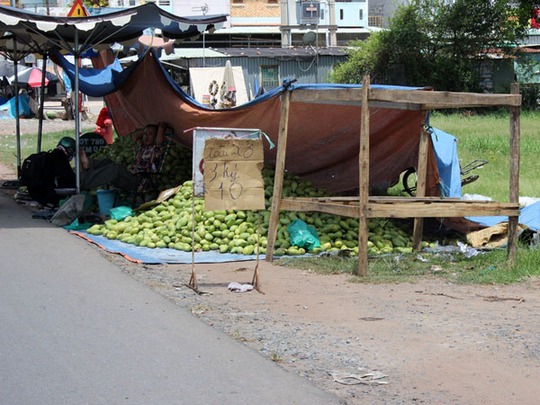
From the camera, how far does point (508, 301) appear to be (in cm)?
857

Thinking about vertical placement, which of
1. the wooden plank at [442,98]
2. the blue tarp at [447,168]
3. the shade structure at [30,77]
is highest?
the shade structure at [30,77]

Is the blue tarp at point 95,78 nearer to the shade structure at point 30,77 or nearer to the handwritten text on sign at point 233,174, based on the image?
the handwritten text on sign at point 233,174

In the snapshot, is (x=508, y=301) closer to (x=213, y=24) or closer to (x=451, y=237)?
(x=451, y=237)

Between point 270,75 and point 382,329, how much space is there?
35.5 metres

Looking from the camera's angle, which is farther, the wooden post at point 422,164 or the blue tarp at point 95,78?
the blue tarp at point 95,78

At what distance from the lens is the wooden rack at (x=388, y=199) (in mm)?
9750

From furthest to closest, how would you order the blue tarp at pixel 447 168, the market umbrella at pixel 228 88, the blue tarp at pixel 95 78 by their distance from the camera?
1. the market umbrella at pixel 228 88
2. the blue tarp at pixel 95 78
3. the blue tarp at pixel 447 168

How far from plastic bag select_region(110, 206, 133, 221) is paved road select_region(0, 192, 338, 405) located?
320 cm

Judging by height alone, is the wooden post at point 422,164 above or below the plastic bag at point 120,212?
above

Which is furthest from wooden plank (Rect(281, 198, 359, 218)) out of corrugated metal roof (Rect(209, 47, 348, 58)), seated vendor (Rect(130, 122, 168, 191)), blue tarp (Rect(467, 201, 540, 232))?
corrugated metal roof (Rect(209, 47, 348, 58))

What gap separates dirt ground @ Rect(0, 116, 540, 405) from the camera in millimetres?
5957

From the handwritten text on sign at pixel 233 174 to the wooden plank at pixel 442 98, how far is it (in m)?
1.59

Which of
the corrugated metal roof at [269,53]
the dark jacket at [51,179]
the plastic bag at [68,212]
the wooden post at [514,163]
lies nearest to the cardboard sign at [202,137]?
the wooden post at [514,163]

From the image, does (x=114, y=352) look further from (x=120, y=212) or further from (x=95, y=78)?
(x=95, y=78)
